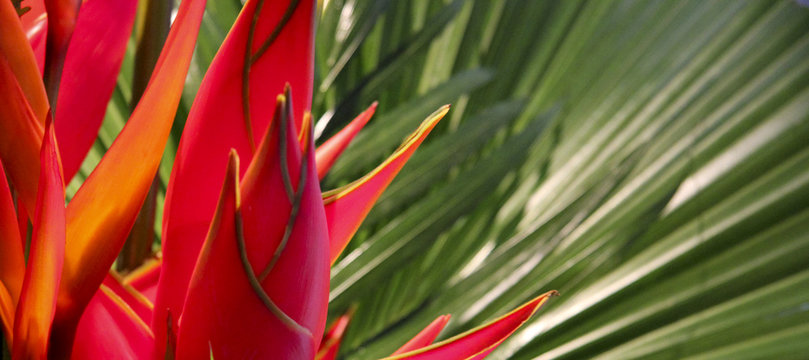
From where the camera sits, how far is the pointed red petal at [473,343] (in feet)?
0.37

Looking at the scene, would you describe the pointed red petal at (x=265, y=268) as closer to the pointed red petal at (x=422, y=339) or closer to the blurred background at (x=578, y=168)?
the pointed red petal at (x=422, y=339)

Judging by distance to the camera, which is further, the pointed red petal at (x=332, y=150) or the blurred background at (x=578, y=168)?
the blurred background at (x=578, y=168)

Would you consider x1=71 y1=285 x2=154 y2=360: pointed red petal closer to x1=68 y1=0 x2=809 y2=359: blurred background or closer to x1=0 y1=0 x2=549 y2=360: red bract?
x1=0 y1=0 x2=549 y2=360: red bract

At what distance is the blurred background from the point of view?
30 cm

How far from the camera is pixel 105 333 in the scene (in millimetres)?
110

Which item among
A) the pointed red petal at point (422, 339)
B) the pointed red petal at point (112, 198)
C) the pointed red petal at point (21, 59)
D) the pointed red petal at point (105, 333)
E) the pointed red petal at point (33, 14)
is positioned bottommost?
the pointed red petal at point (105, 333)

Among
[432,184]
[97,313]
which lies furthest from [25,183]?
[432,184]

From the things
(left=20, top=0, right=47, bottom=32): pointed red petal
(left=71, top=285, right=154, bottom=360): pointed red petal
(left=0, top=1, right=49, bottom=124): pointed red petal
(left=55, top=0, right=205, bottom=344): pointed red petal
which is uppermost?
(left=20, top=0, right=47, bottom=32): pointed red petal

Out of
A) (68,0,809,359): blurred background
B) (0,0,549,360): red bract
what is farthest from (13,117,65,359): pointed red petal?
(68,0,809,359): blurred background

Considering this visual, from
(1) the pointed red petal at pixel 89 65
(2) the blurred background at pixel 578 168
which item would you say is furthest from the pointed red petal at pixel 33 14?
(2) the blurred background at pixel 578 168

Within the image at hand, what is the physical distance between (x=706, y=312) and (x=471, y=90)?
0.15 metres

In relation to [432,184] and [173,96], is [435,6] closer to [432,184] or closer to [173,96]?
[432,184]

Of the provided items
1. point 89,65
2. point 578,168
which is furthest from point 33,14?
point 578,168

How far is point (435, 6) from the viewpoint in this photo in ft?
1.24
